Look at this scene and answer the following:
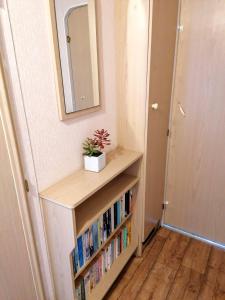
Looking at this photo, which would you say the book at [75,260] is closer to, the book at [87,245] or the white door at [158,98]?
the book at [87,245]

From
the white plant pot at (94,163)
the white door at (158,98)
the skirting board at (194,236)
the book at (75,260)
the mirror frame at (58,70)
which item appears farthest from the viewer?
the skirting board at (194,236)

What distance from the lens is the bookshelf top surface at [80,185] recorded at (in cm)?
108

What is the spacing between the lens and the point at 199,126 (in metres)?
1.79

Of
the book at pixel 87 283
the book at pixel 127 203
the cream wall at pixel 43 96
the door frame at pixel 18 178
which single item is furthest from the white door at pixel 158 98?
the door frame at pixel 18 178

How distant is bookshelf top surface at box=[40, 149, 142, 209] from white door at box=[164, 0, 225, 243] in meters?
0.63

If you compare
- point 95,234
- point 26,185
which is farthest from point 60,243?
point 26,185

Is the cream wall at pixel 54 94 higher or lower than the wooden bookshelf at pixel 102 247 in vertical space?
higher

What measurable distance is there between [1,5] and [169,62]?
1.20 m

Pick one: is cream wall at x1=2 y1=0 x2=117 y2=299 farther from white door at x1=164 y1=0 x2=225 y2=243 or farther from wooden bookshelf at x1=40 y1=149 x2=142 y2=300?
white door at x1=164 y1=0 x2=225 y2=243

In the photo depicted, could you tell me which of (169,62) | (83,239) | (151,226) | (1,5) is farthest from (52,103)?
(151,226)

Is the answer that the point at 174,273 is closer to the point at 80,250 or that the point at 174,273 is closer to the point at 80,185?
the point at 80,250

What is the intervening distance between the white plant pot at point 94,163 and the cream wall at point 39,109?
0.05 metres

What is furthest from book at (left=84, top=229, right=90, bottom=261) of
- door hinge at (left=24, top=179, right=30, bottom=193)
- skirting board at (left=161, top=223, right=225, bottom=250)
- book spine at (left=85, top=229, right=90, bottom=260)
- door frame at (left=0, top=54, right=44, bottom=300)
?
skirting board at (left=161, top=223, right=225, bottom=250)

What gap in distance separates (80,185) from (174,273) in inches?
45.9
